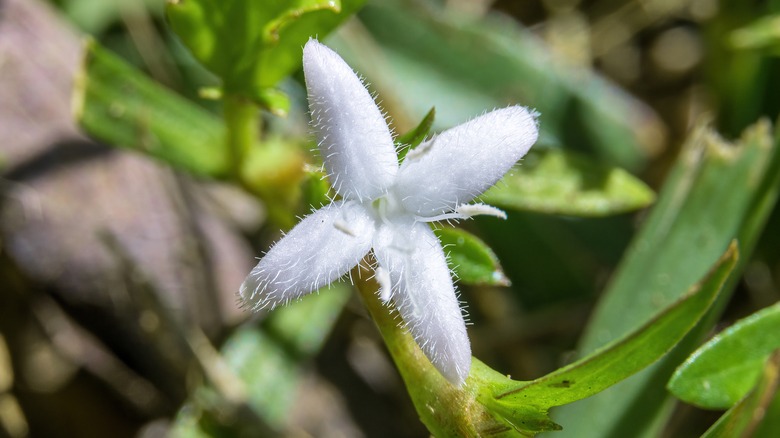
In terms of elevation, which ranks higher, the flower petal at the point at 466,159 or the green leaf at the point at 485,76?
the flower petal at the point at 466,159

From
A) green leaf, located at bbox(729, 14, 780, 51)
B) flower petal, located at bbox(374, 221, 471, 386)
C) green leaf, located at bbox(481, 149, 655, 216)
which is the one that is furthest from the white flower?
green leaf, located at bbox(729, 14, 780, 51)

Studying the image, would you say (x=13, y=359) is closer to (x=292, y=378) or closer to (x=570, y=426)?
(x=292, y=378)

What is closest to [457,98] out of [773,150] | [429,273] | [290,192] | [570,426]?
[290,192]

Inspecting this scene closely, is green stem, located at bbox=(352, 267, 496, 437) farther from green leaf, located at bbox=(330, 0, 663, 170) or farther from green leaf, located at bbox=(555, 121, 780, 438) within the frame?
green leaf, located at bbox=(330, 0, 663, 170)

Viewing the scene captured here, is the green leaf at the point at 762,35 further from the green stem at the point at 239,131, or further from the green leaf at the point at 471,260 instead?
the green stem at the point at 239,131

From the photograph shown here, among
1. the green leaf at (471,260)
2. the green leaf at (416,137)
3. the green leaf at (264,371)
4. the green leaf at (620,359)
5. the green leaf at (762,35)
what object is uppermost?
the green leaf at (762,35)

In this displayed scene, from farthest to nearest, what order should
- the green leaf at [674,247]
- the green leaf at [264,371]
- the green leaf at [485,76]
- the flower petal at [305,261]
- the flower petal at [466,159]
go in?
the green leaf at [485,76] < the green leaf at [264,371] < the green leaf at [674,247] < the flower petal at [466,159] < the flower petal at [305,261]

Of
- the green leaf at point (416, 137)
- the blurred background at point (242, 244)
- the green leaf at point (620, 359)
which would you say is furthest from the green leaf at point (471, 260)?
the blurred background at point (242, 244)
